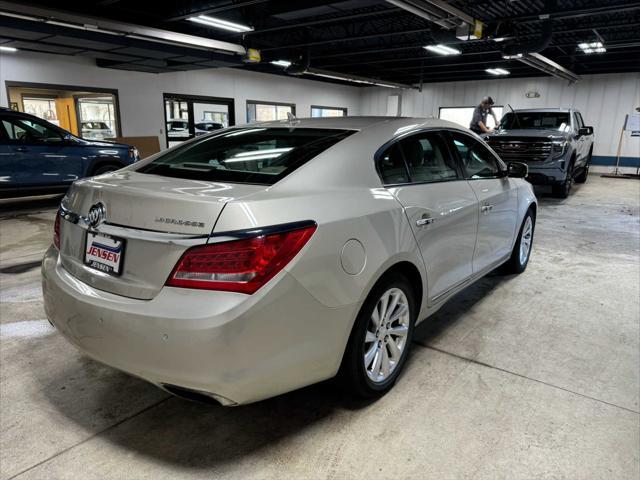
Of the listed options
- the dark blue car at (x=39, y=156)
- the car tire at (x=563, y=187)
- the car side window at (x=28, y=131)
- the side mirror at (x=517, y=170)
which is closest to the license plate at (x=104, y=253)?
the side mirror at (x=517, y=170)

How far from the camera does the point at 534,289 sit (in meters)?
3.99

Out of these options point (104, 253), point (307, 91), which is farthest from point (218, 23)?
point (307, 91)

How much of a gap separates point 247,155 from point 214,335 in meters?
1.09

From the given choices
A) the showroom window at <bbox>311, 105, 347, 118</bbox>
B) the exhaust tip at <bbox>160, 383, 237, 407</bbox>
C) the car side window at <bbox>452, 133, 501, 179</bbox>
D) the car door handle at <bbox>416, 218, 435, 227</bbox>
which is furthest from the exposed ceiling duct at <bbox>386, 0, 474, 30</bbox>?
the showroom window at <bbox>311, 105, 347, 118</bbox>

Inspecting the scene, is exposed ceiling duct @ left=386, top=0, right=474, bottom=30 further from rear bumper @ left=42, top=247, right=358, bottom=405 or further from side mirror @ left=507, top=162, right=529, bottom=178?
rear bumper @ left=42, top=247, right=358, bottom=405

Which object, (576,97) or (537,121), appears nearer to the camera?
(537,121)

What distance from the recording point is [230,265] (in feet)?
5.13

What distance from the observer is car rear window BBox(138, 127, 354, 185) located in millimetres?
1989

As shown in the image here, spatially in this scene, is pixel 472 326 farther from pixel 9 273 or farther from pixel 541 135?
pixel 541 135

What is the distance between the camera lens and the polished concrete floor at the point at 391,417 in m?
1.84

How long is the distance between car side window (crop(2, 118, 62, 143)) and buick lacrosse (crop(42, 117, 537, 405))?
259 inches

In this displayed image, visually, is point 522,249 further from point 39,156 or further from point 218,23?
point 39,156

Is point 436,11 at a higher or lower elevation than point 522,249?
higher

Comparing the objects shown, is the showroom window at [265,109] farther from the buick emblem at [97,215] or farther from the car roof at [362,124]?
the buick emblem at [97,215]
